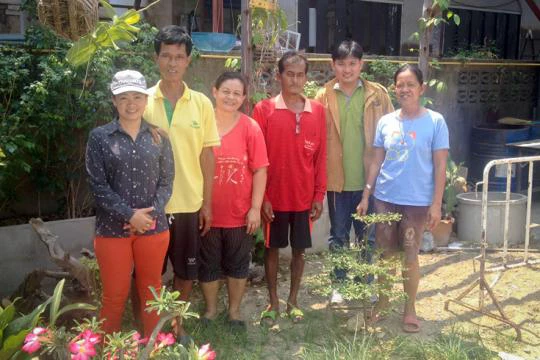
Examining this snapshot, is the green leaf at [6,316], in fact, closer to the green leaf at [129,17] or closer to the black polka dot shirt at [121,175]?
the black polka dot shirt at [121,175]

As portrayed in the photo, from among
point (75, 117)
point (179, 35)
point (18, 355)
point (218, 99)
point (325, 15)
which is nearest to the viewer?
point (18, 355)

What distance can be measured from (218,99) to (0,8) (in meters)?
4.95

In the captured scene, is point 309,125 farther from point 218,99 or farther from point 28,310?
point 28,310

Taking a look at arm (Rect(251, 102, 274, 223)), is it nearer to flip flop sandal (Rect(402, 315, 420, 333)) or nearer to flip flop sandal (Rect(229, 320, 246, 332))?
flip flop sandal (Rect(229, 320, 246, 332))

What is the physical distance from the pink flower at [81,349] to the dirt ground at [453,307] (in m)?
1.48

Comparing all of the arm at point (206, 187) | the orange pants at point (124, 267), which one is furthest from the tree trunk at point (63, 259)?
the arm at point (206, 187)

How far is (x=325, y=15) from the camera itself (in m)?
9.16

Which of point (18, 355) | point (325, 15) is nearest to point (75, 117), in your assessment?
point (18, 355)

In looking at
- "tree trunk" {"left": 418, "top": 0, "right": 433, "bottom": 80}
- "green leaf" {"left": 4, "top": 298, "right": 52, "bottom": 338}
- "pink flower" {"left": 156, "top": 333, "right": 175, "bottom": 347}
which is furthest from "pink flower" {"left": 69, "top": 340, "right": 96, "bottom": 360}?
"tree trunk" {"left": 418, "top": 0, "right": 433, "bottom": 80}

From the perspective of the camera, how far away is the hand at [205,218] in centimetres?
345

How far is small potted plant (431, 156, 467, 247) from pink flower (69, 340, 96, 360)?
4218mm

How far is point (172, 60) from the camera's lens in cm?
322

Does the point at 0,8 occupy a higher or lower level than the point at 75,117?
higher

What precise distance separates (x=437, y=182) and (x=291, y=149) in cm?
94
